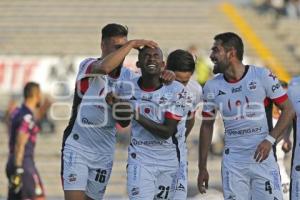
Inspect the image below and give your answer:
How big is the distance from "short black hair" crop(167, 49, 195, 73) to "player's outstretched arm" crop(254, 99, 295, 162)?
4.38 feet

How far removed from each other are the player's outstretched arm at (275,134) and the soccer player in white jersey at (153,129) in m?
0.84

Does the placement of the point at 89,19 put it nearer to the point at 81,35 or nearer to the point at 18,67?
the point at 81,35

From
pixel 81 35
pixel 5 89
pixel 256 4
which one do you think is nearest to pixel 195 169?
pixel 5 89

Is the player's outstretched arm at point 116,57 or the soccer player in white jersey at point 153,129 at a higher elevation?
Answer: the player's outstretched arm at point 116,57

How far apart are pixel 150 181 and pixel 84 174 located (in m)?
1.02

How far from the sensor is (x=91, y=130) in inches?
414

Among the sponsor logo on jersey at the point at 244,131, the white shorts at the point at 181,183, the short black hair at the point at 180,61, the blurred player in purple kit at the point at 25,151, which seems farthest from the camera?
the blurred player in purple kit at the point at 25,151

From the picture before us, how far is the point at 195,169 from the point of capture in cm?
2109

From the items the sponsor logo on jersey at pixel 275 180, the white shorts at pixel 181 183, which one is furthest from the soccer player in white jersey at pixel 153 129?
the sponsor logo on jersey at pixel 275 180

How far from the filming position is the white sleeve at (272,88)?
33.2 feet

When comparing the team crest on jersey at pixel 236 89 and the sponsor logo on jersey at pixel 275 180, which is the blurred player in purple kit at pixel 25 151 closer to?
the team crest on jersey at pixel 236 89

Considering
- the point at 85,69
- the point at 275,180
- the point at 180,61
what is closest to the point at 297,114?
the point at 275,180

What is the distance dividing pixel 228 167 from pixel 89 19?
21033 mm

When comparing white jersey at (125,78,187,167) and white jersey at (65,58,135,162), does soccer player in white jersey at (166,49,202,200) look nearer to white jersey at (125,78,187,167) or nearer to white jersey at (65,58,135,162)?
white jersey at (125,78,187,167)
